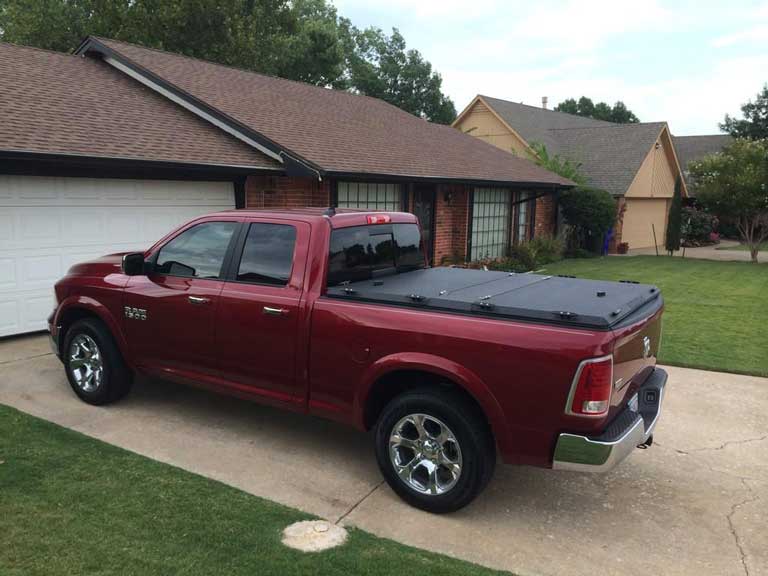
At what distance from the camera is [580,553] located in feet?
12.0

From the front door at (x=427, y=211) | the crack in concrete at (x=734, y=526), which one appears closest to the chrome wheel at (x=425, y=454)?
the crack in concrete at (x=734, y=526)

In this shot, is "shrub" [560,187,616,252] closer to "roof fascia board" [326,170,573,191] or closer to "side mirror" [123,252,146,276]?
"roof fascia board" [326,170,573,191]

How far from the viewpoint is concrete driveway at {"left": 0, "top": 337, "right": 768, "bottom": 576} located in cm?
369

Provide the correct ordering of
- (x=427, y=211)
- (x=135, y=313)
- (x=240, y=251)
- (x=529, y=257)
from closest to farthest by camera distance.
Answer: (x=240, y=251) < (x=135, y=313) < (x=427, y=211) < (x=529, y=257)

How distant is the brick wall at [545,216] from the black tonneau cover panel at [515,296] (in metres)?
16.3

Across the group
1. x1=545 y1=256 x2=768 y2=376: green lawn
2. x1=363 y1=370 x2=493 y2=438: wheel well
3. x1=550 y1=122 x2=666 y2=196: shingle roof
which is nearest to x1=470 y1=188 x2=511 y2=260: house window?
x1=545 y1=256 x2=768 y2=376: green lawn

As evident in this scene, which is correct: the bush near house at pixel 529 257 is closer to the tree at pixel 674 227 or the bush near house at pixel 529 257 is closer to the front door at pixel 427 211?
the front door at pixel 427 211

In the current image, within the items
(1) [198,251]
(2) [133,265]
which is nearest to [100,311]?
(2) [133,265]

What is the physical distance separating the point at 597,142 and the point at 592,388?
27.7 meters

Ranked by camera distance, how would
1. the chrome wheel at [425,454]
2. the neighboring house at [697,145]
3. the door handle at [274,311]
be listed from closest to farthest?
the chrome wheel at [425,454] → the door handle at [274,311] → the neighboring house at [697,145]

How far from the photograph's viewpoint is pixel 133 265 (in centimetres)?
523

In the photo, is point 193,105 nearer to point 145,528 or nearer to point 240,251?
→ point 240,251

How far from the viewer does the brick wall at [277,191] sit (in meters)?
11.1

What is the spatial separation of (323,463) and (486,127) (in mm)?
26847
